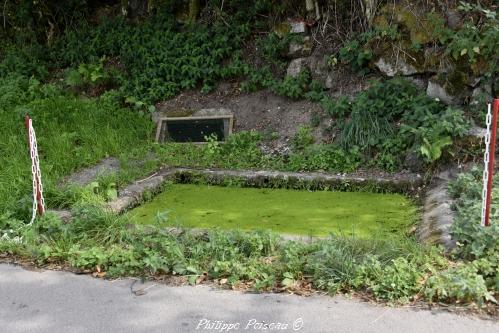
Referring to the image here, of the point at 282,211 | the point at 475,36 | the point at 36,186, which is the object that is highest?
the point at 475,36

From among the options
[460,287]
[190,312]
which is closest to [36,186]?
[190,312]

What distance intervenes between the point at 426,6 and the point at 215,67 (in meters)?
3.10

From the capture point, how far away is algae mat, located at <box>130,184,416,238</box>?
506 centimetres

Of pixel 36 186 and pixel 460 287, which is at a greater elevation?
pixel 36 186

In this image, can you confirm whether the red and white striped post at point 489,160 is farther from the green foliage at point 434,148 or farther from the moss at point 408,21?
the moss at point 408,21

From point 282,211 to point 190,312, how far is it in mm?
2081

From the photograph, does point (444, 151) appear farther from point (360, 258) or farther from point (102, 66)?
point (102, 66)

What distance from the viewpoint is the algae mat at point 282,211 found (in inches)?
199

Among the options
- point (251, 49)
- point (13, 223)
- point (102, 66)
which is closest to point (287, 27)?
point (251, 49)

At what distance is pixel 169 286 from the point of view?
13.2 feet

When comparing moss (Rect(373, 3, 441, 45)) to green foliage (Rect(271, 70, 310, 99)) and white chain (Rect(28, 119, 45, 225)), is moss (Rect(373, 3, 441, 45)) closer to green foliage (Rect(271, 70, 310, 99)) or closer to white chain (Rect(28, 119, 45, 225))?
green foliage (Rect(271, 70, 310, 99))

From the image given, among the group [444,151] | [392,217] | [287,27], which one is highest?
[287,27]

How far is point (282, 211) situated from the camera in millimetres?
5539

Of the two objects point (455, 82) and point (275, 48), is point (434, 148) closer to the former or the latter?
point (455, 82)
